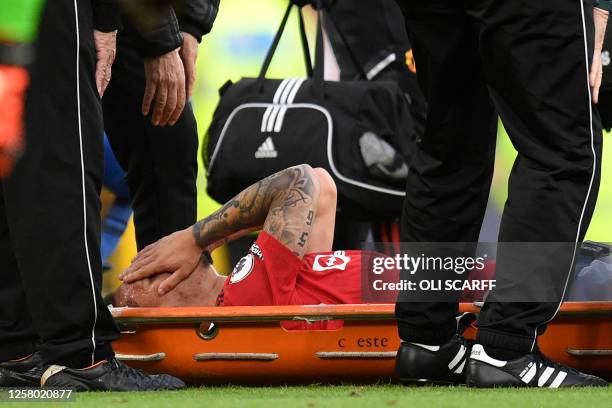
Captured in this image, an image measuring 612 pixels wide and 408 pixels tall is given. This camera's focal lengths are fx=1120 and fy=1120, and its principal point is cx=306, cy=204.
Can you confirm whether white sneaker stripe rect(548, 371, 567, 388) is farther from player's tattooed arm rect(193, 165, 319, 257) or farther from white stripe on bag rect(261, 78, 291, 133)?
white stripe on bag rect(261, 78, 291, 133)

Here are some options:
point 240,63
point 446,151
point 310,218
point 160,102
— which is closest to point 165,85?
point 160,102

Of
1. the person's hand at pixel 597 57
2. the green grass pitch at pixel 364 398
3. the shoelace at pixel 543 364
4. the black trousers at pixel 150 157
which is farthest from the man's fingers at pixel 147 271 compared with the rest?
the person's hand at pixel 597 57

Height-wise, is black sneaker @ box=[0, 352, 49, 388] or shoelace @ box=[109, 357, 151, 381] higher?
shoelace @ box=[109, 357, 151, 381]

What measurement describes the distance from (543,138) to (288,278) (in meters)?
0.83

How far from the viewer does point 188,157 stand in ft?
9.83

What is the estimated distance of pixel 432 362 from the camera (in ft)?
7.32

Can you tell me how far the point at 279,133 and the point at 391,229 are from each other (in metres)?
0.75

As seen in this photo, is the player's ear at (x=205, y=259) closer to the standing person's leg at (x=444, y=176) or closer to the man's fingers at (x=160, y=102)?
the man's fingers at (x=160, y=102)

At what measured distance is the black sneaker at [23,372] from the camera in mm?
2141

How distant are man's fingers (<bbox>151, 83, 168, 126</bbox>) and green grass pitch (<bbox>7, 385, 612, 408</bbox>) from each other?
72 cm

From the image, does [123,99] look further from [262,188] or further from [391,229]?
[391,229]

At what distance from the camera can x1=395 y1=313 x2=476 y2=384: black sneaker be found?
2.23 m

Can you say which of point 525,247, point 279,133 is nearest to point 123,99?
point 279,133

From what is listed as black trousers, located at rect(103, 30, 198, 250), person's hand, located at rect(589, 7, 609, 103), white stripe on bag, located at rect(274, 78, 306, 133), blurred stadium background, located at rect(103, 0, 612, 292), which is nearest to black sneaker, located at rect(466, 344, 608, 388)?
person's hand, located at rect(589, 7, 609, 103)
